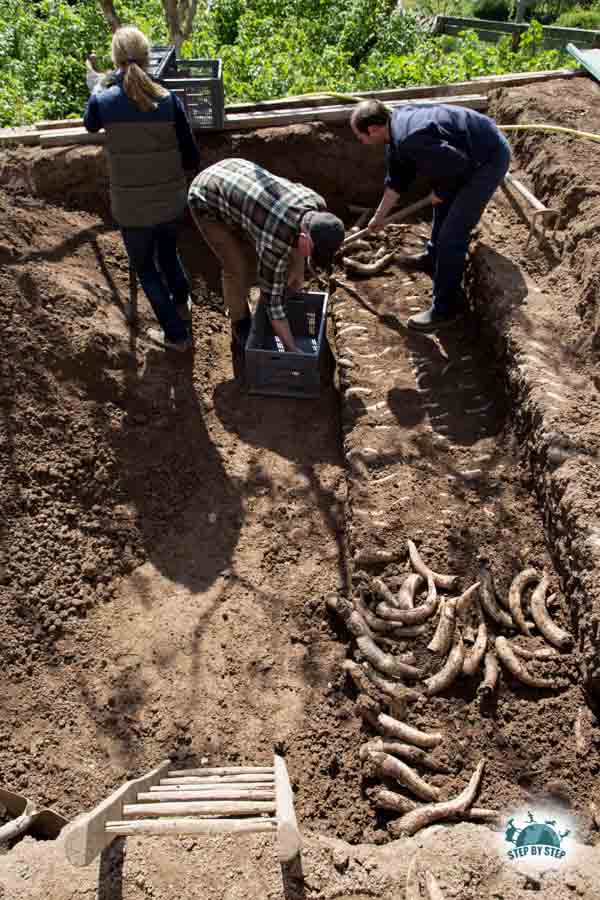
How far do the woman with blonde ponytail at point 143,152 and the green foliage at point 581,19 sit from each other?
18.5 m

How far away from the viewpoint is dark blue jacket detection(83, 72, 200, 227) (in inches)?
165

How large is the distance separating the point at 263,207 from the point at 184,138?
82 centimetres

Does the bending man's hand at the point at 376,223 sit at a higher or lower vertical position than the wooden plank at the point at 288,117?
lower

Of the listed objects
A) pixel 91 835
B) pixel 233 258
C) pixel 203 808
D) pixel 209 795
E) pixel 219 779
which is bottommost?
pixel 219 779

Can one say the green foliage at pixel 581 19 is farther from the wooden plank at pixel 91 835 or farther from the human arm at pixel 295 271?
the wooden plank at pixel 91 835

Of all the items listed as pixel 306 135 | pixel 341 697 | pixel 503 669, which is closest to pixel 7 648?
pixel 341 697

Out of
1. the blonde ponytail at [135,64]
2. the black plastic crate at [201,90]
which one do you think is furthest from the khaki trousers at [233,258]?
the black plastic crate at [201,90]

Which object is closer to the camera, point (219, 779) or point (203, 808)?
point (203, 808)

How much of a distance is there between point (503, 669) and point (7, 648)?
2778 mm

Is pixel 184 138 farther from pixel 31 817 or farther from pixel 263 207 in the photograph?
pixel 31 817

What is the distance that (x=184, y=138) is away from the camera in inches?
176

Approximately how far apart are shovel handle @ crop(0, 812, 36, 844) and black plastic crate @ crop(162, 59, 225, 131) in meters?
5.61

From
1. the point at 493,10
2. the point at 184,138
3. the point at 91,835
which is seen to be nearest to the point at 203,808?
the point at 91,835

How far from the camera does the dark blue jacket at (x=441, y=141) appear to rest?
4520mm
